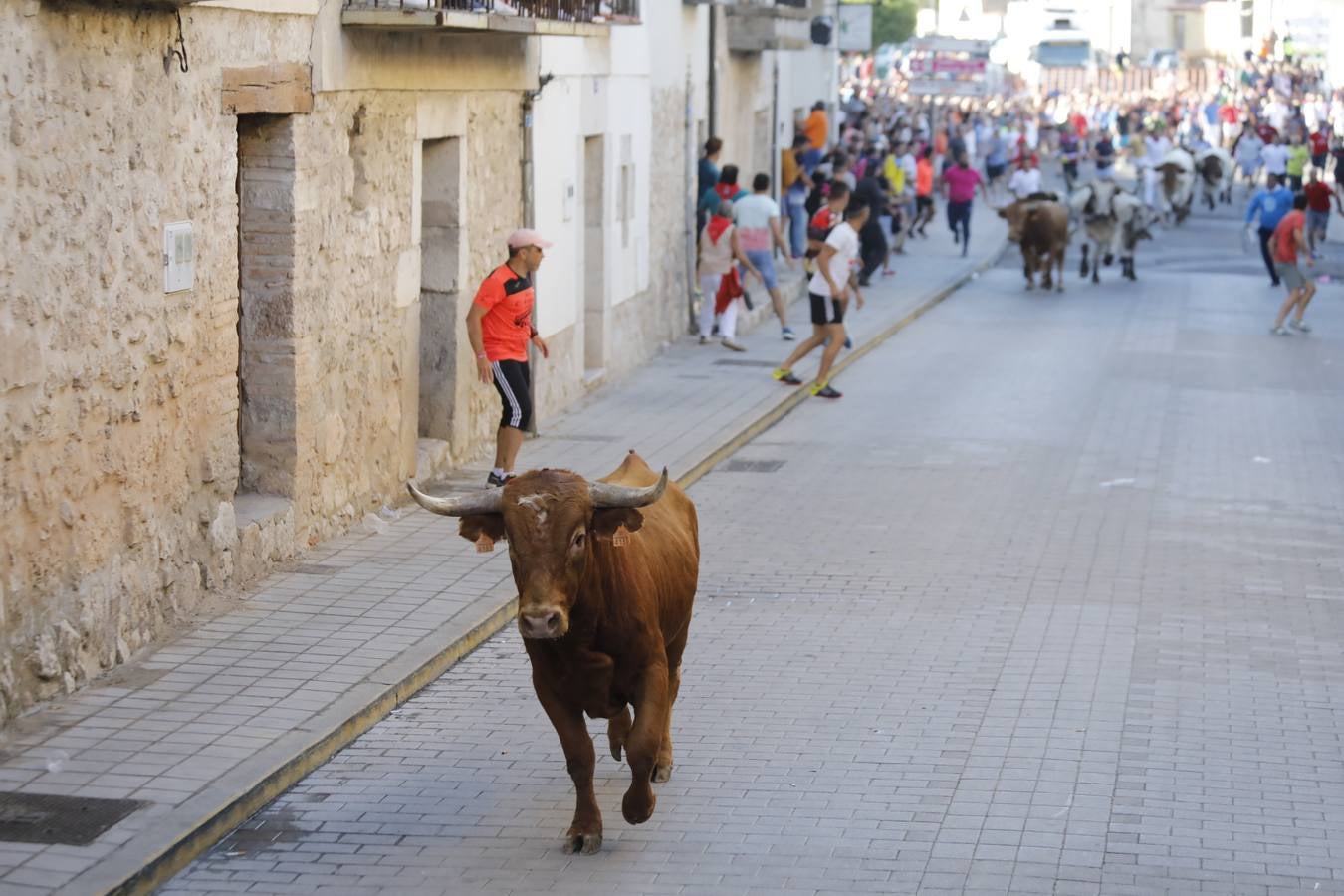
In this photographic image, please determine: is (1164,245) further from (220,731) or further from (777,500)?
(220,731)

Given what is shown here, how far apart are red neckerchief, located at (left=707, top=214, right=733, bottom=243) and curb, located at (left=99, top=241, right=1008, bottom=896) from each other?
11.7 meters

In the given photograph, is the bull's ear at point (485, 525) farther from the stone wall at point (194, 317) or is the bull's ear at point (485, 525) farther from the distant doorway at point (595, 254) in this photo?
the distant doorway at point (595, 254)

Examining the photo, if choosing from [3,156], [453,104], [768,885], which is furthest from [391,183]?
[768,885]

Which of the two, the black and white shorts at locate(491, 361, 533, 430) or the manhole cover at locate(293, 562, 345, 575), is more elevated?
the black and white shorts at locate(491, 361, 533, 430)

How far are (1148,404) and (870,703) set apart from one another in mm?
11078

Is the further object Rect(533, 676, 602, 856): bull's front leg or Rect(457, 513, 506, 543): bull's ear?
Rect(533, 676, 602, 856): bull's front leg

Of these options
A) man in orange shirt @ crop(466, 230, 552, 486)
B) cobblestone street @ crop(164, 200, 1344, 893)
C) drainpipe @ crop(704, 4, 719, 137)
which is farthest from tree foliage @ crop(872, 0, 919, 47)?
man in orange shirt @ crop(466, 230, 552, 486)

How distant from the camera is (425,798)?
27.6 feet

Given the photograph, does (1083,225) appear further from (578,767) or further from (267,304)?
(578,767)

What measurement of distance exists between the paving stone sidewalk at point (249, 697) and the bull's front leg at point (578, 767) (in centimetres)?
128

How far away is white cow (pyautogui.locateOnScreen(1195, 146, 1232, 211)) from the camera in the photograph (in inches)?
1842

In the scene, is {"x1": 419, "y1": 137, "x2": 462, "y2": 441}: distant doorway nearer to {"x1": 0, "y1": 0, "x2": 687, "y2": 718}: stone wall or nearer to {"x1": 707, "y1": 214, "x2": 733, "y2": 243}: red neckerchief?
{"x1": 0, "y1": 0, "x2": 687, "y2": 718}: stone wall

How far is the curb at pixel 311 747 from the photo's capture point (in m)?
7.29

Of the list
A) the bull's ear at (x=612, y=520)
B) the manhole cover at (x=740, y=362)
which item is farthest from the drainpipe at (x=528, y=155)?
the bull's ear at (x=612, y=520)
